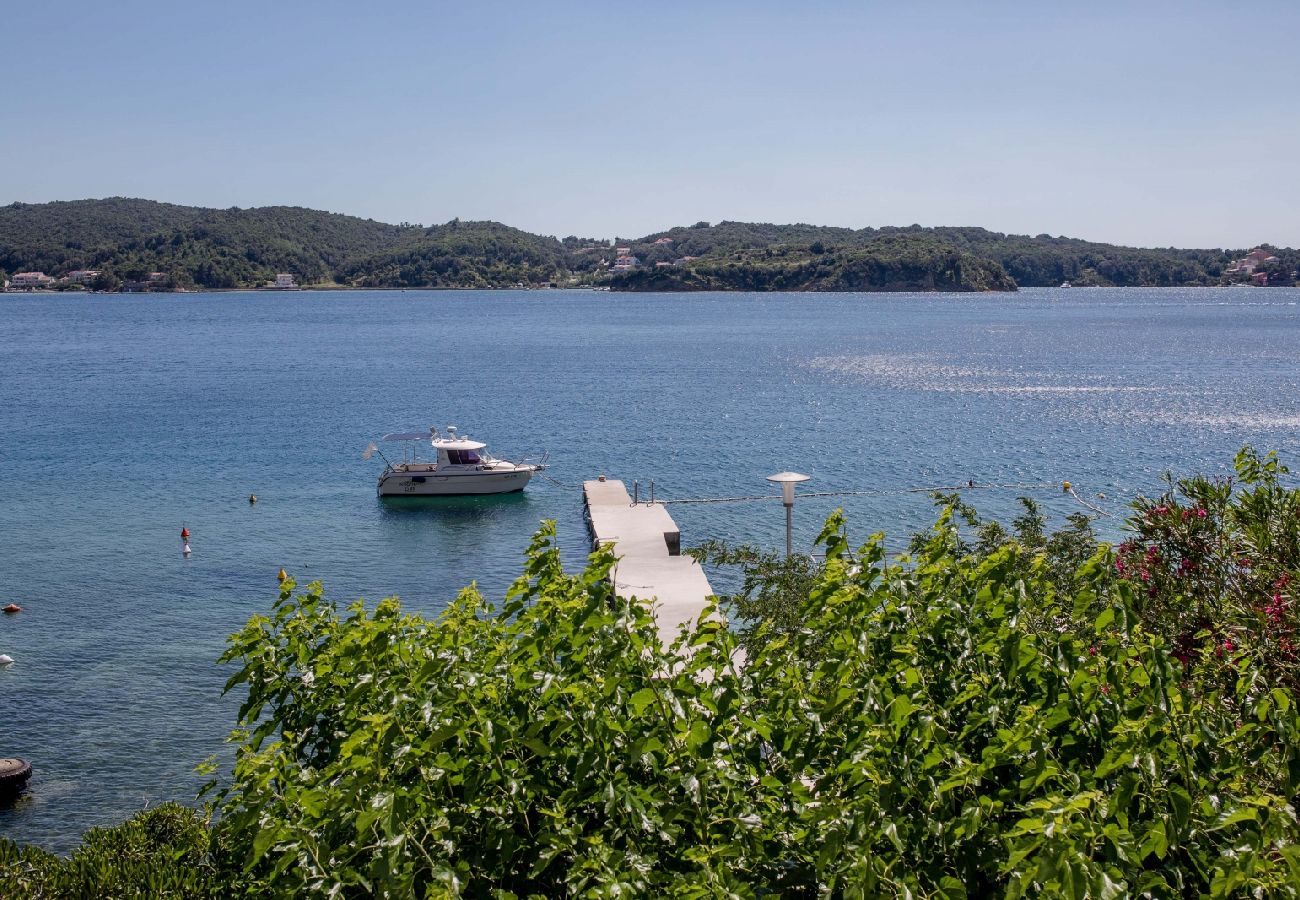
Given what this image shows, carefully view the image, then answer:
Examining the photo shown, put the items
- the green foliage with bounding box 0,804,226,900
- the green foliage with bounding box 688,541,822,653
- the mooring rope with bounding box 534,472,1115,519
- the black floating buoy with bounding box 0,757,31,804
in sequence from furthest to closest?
the mooring rope with bounding box 534,472,1115,519 < the black floating buoy with bounding box 0,757,31,804 < the green foliage with bounding box 688,541,822,653 < the green foliage with bounding box 0,804,226,900

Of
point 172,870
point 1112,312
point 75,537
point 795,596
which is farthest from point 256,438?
point 1112,312

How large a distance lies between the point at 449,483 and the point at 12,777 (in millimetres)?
22158

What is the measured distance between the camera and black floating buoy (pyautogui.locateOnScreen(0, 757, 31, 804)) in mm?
16328

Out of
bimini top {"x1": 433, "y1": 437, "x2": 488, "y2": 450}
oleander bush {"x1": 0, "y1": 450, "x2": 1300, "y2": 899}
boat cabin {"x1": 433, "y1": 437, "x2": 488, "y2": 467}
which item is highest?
oleander bush {"x1": 0, "y1": 450, "x2": 1300, "y2": 899}

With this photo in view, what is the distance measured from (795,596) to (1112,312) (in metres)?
165

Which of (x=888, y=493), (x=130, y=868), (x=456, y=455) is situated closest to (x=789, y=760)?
(x=130, y=868)

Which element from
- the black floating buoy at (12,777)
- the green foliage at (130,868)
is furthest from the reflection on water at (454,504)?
the green foliage at (130,868)

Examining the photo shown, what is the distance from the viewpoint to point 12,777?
16.4m

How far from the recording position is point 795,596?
15453 mm

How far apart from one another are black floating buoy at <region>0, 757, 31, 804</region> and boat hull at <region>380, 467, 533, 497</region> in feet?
69.8

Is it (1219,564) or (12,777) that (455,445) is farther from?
(1219,564)

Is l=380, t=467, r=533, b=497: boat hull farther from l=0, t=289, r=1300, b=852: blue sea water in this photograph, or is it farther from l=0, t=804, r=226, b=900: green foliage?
l=0, t=804, r=226, b=900: green foliage

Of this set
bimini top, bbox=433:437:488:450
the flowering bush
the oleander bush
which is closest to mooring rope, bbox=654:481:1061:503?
bimini top, bbox=433:437:488:450

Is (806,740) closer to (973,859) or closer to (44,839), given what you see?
(973,859)
